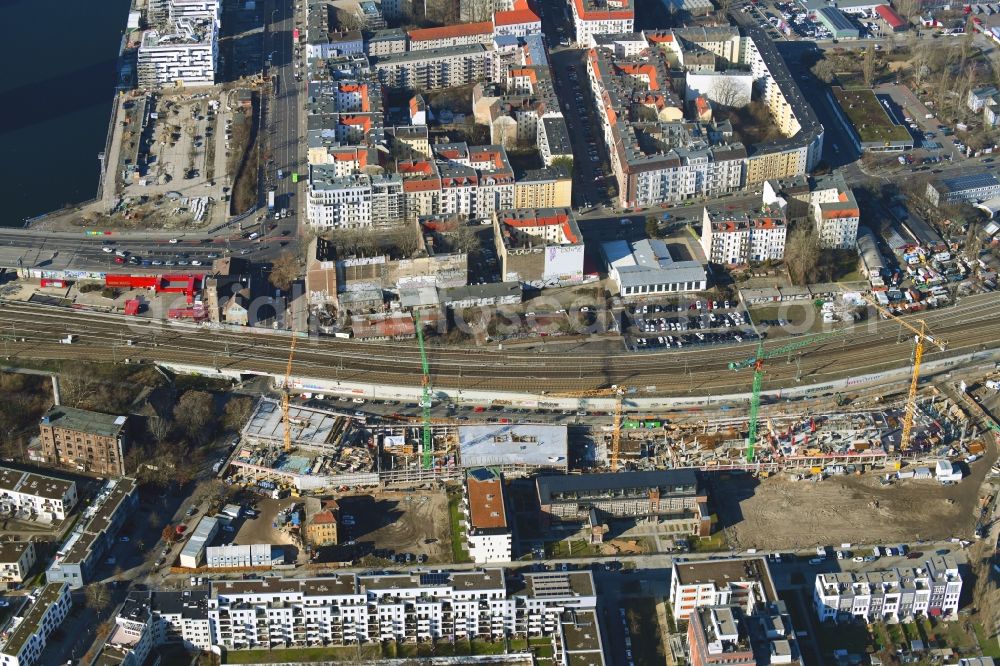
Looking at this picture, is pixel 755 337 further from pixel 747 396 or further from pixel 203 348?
pixel 203 348

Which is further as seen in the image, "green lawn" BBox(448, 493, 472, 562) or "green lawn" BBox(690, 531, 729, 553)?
"green lawn" BBox(690, 531, 729, 553)

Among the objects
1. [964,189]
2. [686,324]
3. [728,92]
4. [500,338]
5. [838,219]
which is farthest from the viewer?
[728,92]

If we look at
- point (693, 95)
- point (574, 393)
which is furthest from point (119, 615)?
point (693, 95)

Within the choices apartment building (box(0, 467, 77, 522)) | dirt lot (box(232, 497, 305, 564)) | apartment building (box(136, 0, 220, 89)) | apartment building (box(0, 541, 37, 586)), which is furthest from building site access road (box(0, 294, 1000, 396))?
apartment building (box(136, 0, 220, 89))

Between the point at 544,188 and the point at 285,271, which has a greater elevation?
the point at 544,188

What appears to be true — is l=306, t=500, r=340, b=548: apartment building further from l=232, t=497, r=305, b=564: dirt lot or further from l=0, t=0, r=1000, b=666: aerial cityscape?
l=232, t=497, r=305, b=564: dirt lot

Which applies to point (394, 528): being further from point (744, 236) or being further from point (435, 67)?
point (435, 67)

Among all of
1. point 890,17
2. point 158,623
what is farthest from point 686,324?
point 890,17
